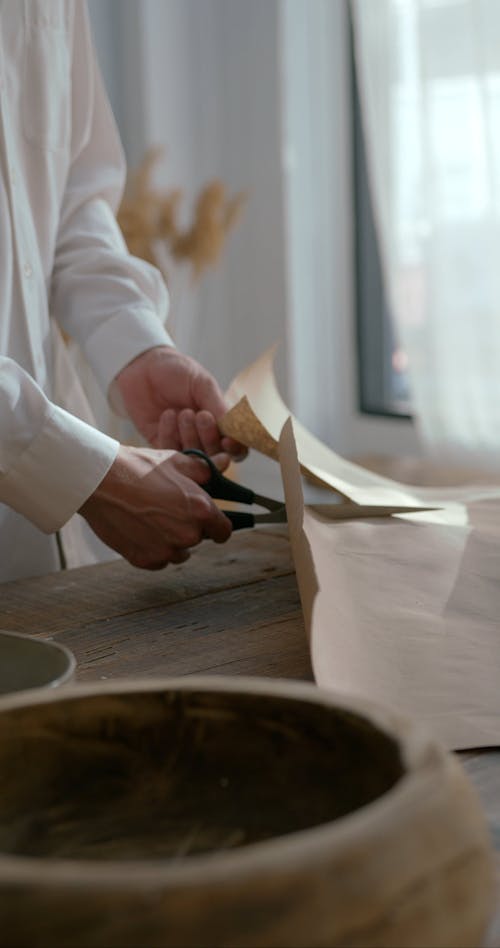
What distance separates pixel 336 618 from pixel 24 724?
0.28 meters

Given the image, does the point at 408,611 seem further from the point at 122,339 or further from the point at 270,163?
the point at 270,163

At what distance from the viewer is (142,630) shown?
28.4 inches

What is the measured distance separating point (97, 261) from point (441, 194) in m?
1.64

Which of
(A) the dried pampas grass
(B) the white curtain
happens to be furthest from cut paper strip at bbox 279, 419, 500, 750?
(A) the dried pampas grass

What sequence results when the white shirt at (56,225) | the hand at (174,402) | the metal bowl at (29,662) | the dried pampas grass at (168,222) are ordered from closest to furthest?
the metal bowl at (29,662) → the hand at (174,402) → the white shirt at (56,225) → the dried pampas grass at (168,222)

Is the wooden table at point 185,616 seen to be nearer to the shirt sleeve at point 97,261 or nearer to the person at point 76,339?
the person at point 76,339

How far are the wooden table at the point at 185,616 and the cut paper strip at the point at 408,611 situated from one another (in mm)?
40

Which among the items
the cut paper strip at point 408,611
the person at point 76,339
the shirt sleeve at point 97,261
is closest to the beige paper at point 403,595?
the cut paper strip at point 408,611

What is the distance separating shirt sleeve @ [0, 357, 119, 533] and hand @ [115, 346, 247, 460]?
17cm

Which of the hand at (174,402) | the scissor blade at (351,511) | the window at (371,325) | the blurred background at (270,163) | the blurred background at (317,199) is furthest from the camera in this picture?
the window at (371,325)

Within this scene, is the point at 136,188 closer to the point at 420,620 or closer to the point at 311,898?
the point at 420,620

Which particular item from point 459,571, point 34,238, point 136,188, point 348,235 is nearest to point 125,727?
point 459,571

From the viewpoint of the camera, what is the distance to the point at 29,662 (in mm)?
516

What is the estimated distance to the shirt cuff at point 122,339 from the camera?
117cm
